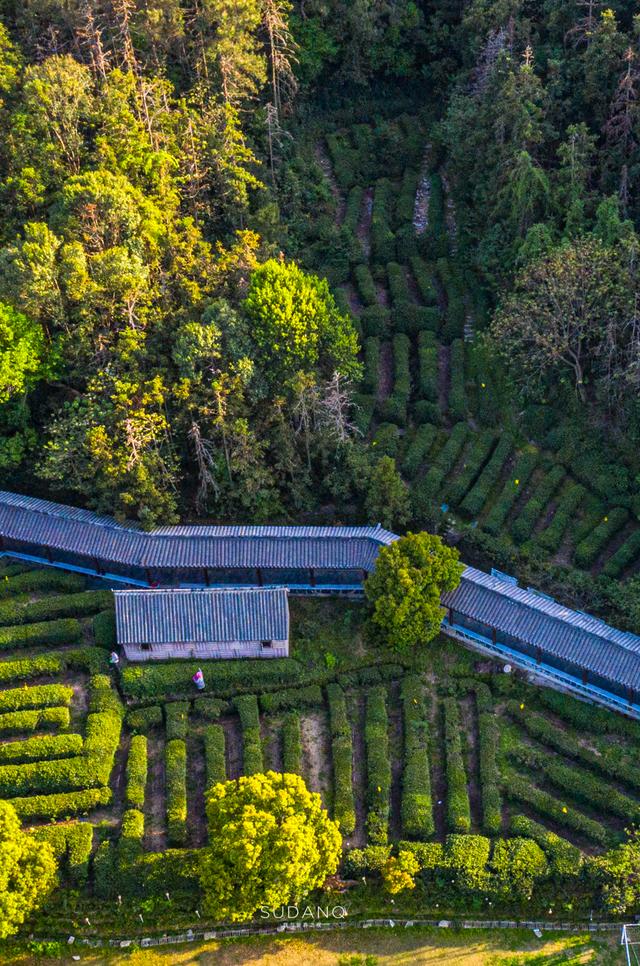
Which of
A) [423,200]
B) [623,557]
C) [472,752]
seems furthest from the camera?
[423,200]

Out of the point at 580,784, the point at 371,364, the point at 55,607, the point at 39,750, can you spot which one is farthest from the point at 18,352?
the point at 580,784

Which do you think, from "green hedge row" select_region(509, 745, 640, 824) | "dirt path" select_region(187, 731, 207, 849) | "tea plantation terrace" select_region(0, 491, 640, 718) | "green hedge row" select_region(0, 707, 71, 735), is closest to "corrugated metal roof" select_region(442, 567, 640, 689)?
"tea plantation terrace" select_region(0, 491, 640, 718)

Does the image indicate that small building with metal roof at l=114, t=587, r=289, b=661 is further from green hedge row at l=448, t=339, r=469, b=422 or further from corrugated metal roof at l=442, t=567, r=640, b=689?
green hedge row at l=448, t=339, r=469, b=422

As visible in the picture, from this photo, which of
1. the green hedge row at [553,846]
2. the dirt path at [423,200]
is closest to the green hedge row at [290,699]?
the green hedge row at [553,846]

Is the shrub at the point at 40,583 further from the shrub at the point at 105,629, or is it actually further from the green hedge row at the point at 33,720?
the green hedge row at the point at 33,720

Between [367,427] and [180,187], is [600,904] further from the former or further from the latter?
[180,187]

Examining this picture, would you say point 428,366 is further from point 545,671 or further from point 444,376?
point 545,671
